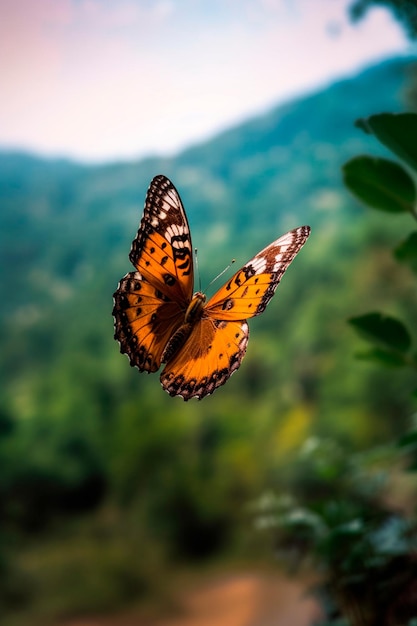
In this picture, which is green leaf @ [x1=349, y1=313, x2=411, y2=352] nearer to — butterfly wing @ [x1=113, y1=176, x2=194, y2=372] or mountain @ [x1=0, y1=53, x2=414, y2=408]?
butterfly wing @ [x1=113, y1=176, x2=194, y2=372]

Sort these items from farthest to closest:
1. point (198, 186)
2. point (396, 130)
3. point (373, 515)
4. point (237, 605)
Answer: point (198, 186)
point (237, 605)
point (373, 515)
point (396, 130)

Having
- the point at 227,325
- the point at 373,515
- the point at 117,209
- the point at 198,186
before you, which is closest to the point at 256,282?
the point at 227,325

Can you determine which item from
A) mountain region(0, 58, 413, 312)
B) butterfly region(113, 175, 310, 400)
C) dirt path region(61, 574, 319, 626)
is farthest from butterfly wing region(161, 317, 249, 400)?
mountain region(0, 58, 413, 312)

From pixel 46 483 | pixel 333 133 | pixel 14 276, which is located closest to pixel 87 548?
pixel 46 483

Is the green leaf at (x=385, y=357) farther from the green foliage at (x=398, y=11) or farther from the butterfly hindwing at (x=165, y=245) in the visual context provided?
the green foliage at (x=398, y=11)

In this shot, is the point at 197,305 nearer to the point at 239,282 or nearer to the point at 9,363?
the point at 239,282

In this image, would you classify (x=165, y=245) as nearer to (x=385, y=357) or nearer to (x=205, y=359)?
(x=205, y=359)
